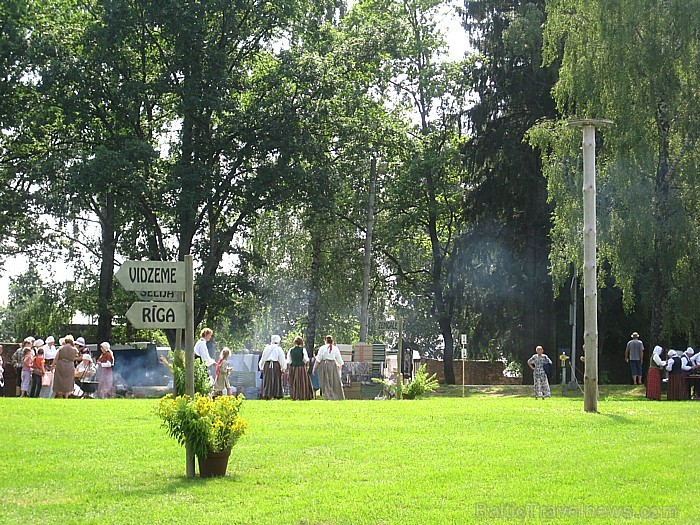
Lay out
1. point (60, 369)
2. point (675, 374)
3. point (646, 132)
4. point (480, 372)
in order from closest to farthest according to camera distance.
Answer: point (60, 369), point (675, 374), point (646, 132), point (480, 372)

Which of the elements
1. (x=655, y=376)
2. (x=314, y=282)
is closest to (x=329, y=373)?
(x=655, y=376)

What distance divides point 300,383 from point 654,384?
9878mm

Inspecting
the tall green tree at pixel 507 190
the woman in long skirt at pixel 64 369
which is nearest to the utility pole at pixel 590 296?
the woman in long skirt at pixel 64 369

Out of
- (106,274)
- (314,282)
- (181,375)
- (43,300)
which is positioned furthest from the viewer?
(314,282)

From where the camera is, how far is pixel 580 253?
100 ft

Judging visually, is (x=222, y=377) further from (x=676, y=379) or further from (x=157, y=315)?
(x=157, y=315)

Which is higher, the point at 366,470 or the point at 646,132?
the point at 646,132

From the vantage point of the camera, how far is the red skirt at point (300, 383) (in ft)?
90.9

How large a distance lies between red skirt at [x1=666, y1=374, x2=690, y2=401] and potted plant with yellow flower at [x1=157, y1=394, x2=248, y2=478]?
18.7 meters

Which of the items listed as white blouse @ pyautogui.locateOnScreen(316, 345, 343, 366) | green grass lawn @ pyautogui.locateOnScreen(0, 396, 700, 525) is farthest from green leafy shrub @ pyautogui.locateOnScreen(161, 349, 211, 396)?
white blouse @ pyautogui.locateOnScreen(316, 345, 343, 366)

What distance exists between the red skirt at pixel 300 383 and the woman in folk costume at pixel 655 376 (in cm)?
951

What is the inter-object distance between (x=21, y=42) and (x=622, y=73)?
23.3m

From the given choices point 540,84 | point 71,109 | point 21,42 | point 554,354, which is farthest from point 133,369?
point 540,84

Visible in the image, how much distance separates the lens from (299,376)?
27844 mm
